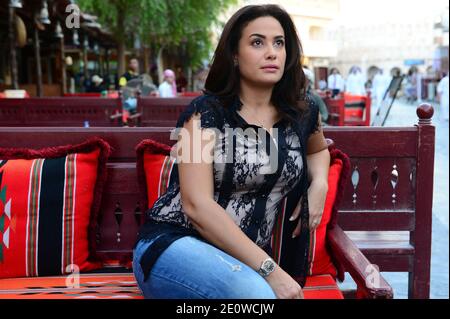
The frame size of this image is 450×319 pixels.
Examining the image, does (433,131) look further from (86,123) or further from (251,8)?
(86,123)

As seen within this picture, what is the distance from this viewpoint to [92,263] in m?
2.94

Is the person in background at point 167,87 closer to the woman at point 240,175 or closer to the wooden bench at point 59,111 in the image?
the wooden bench at point 59,111

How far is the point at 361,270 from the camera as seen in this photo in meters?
2.23

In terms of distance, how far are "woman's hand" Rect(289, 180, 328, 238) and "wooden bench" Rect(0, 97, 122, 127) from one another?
16.8 ft

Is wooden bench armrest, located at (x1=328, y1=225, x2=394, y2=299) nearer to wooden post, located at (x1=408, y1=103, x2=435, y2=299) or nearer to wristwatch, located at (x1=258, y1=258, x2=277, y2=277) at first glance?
wristwatch, located at (x1=258, y1=258, x2=277, y2=277)

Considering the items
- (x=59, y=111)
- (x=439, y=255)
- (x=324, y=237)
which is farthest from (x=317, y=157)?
(x=59, y=111)

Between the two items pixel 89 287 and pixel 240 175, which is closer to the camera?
pixel 240 175

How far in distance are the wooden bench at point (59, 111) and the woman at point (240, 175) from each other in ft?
16.7

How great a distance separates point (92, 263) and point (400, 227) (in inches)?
61.3

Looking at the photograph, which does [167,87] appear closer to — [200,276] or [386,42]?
[200,276]

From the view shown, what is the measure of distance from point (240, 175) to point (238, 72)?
0.46 metres

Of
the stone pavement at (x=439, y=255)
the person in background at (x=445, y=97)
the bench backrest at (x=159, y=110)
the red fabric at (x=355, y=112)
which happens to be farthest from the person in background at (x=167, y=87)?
the person in background at (x=445, y=97)

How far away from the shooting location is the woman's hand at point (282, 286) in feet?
6.79
